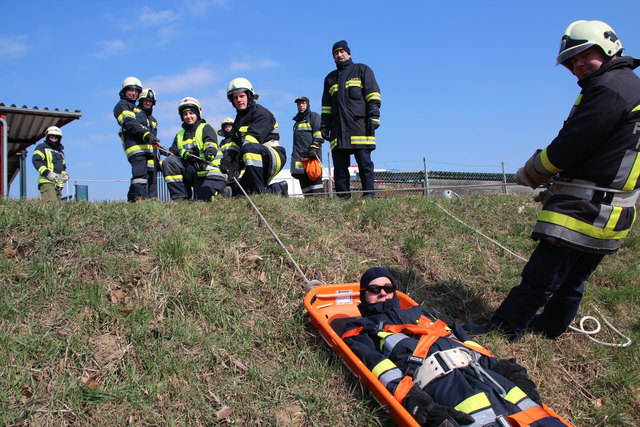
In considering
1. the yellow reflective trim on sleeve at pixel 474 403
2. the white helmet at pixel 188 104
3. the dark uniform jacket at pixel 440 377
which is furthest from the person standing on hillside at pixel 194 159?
the yellow reflective trim on sleeve at pixel 474 403

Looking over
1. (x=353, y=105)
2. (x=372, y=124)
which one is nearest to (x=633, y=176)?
(x=372, y=124)

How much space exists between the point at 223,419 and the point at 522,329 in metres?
2.50

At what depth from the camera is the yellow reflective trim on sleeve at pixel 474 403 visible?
246cm

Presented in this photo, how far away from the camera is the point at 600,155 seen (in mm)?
3322

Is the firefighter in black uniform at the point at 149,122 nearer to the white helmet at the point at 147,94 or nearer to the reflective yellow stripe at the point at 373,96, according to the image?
the white helmet at the point at 147,94

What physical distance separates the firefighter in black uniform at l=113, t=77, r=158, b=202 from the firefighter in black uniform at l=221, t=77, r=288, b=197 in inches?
72.3

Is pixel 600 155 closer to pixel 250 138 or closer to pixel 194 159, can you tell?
pixel 250 138

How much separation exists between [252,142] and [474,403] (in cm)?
509

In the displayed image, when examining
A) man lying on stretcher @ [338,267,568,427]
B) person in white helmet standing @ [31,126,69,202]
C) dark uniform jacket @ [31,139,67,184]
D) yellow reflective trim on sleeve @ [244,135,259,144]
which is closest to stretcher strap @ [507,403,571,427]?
man lying on stretcher @ [338,267,568,427]

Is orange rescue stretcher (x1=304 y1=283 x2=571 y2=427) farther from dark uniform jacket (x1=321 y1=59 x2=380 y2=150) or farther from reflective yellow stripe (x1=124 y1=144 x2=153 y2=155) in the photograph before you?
reflective yellow stripe (x1=124 y1=144 x2=153 y2=155)

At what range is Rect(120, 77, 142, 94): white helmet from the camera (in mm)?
7859

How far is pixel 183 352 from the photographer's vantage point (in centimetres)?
329

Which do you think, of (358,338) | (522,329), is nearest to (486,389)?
(358,338)

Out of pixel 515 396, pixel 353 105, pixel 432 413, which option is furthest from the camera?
pixel 353 105
